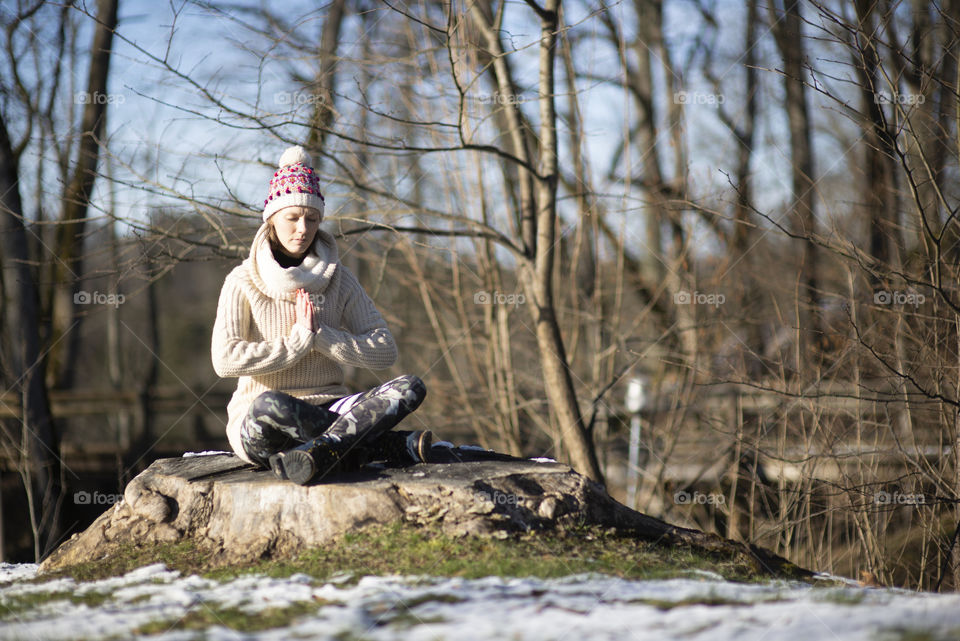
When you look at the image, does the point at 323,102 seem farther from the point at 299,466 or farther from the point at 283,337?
the point at 299,466

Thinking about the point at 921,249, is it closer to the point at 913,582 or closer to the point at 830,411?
the point at 830,411

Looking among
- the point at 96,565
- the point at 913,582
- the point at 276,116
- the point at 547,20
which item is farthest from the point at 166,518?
the point at 913,582

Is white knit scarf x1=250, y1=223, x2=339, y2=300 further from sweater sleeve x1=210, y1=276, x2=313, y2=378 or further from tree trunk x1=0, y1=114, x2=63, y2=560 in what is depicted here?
tree trunk x1=0, y1=114, x2=63, y2=560

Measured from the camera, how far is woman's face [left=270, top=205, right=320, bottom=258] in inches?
160

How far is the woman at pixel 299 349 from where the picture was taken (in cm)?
390

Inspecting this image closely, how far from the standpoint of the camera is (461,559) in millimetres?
3383

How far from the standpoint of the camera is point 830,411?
5352 millimetres

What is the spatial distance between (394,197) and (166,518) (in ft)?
7.92
